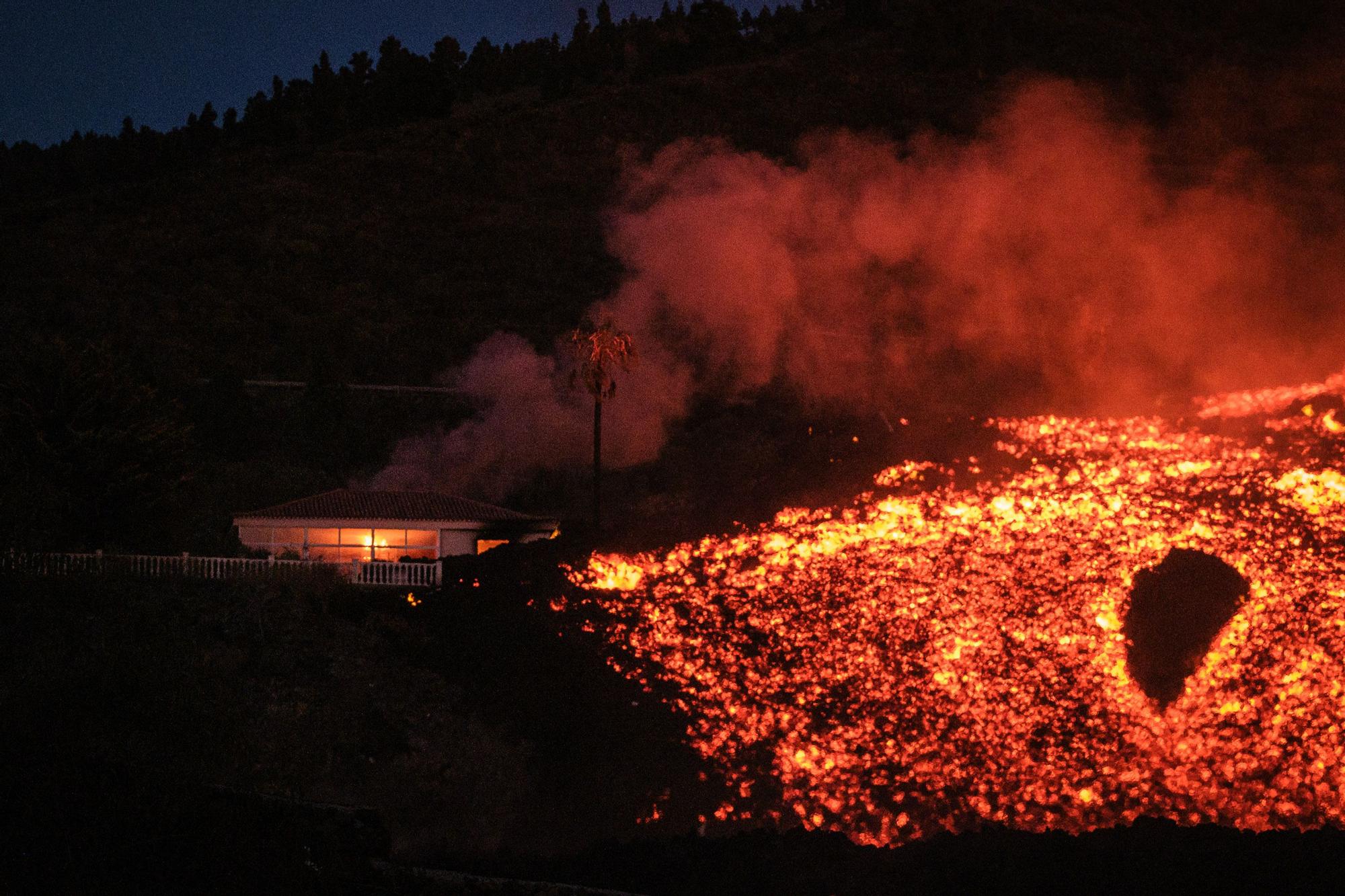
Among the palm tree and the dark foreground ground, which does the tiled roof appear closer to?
the palm tree

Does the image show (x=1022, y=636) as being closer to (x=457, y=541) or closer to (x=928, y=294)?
(x=457, y=541)

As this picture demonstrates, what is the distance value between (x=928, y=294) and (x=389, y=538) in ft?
102

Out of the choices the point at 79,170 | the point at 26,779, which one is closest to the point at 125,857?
the point at 26,779

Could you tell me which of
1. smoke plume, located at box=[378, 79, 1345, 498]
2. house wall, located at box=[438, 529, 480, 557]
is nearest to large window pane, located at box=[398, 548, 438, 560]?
house wall, located at box=[438, 529, 480, 557]

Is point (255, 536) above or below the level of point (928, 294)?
below

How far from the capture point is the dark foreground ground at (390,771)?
15.0 m

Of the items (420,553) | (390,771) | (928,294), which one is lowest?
(390,771)

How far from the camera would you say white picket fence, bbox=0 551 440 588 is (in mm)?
26656

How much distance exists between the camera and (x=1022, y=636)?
2206 cm

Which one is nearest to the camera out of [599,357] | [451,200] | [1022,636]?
[1022,636]

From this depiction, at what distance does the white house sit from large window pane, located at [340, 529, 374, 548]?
0.05ft

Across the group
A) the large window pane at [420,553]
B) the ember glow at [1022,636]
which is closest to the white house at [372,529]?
the large window pane at [420,553]

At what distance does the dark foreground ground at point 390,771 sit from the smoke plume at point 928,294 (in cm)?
1548

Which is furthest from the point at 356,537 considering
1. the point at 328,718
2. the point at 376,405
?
the point at 376,405
